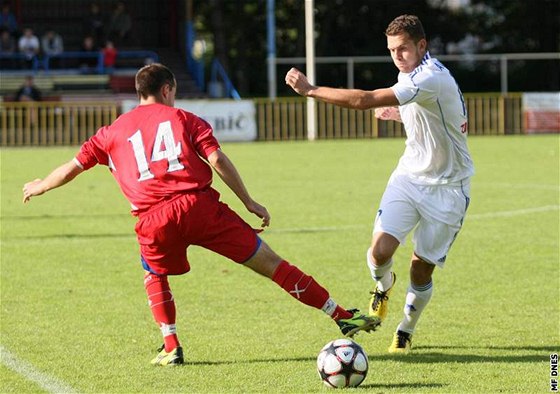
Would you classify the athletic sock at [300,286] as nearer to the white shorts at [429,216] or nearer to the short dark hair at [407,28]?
the white shorts at [429,216]

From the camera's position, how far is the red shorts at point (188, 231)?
22.3ft

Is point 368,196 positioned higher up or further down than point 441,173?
further down

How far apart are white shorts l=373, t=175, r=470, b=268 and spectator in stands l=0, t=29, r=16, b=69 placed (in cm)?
3019

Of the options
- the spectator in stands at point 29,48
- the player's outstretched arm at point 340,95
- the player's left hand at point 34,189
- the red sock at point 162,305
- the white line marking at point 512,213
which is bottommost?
the white line marking at point 512,213

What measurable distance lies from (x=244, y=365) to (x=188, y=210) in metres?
1.00

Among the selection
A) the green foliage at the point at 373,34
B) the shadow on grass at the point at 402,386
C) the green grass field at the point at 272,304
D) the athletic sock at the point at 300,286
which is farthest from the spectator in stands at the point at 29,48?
the shadow on grass at the point at 402,386

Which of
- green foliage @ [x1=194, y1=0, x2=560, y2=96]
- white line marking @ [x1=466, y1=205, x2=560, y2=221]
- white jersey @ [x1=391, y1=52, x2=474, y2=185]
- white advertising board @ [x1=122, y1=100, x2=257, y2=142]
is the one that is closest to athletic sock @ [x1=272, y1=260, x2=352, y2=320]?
white jersey @ [x1=391, y1=52, x2=474, y2=185]

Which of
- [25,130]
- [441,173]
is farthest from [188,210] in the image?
[25,130]

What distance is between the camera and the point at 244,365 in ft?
23.0

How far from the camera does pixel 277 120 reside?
3125cm

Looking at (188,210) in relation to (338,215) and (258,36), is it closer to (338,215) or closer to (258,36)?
(338,215)

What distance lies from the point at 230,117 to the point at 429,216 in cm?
2322

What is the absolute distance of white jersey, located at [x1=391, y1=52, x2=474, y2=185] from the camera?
6996 millimetres

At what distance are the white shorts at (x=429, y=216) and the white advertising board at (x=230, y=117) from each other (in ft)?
73.5
